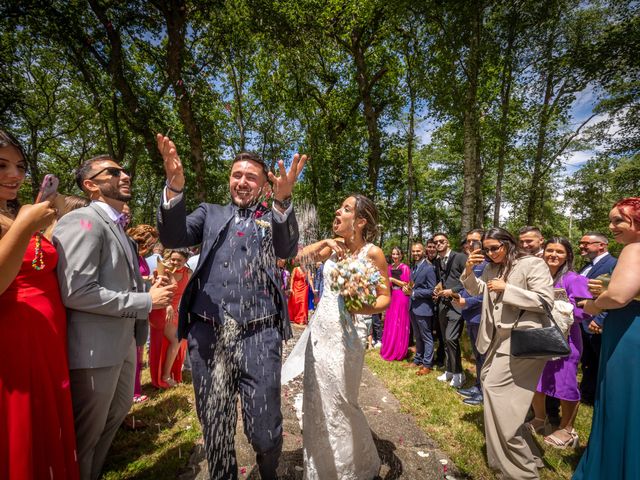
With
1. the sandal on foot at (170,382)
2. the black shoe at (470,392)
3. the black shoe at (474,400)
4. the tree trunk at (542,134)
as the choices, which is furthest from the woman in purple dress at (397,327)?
the tree trunk at (542,134)

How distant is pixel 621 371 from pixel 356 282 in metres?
2.22

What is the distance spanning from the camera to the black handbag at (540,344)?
2949mm

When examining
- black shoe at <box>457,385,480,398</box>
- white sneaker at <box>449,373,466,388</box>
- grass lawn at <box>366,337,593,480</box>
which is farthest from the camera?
white sneaker at <box>449,373,466,388</box>

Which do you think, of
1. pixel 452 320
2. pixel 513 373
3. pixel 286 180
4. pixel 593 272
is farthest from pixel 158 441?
pixel 593 272

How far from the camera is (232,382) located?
2.57 metres

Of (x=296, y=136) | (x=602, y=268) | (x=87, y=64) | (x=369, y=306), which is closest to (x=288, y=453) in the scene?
(x=369, y=306)

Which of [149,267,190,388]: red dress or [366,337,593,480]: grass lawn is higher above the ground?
[149,267,190,388]: red dress

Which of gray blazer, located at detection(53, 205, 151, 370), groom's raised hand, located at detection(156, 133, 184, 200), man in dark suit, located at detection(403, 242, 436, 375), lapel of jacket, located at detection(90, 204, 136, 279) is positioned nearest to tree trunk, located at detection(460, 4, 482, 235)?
man in dark suit, located at detection(403, 242, 436, 375)

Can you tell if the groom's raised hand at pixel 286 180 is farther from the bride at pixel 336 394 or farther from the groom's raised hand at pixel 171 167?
the bride at pixel 336 394

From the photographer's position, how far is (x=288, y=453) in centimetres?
357

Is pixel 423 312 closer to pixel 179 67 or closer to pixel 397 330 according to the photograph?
pixel 397 330

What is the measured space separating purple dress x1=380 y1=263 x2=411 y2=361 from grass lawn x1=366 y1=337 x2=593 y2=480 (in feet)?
2.45

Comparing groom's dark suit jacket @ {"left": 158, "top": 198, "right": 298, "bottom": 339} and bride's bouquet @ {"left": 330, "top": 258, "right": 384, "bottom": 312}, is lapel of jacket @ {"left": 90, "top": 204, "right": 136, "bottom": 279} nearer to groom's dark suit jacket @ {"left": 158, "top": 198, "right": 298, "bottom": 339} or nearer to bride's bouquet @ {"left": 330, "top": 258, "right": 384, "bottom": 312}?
groom's dark suit jacket @ {"left": 158, "top": 198, "right": 298, "bottom": 339}

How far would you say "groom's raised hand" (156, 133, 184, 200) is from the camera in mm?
2256
